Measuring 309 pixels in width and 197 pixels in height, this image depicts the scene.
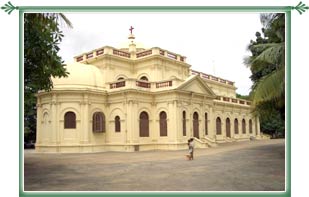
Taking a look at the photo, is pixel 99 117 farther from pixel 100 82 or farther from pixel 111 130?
pixel 100 82

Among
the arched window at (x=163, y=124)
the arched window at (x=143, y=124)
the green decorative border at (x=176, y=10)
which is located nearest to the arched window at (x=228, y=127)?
the arched window at (x=163, y=124)

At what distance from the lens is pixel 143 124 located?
23.7 m

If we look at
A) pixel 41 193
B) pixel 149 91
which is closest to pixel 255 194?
pixel 41 193

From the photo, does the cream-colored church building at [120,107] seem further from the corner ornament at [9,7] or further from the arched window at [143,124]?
the corner ornament at [9,7]

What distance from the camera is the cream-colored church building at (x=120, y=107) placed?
73.4 feet

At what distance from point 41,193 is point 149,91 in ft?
57.0

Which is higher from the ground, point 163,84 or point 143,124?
point 163,84

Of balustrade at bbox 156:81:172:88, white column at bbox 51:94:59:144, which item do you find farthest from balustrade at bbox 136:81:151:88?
white column at bbox 51:94:59:144

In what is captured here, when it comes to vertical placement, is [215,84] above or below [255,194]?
above

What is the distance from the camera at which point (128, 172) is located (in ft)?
A: 36.4

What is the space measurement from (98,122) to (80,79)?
326 centimetres

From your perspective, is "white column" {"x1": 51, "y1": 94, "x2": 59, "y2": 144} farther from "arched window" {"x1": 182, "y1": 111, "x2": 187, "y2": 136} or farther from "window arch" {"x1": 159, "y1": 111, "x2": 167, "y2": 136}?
"arched window" {"x1": 182, "y1": 111, "x2": 187, "y2": 136}
